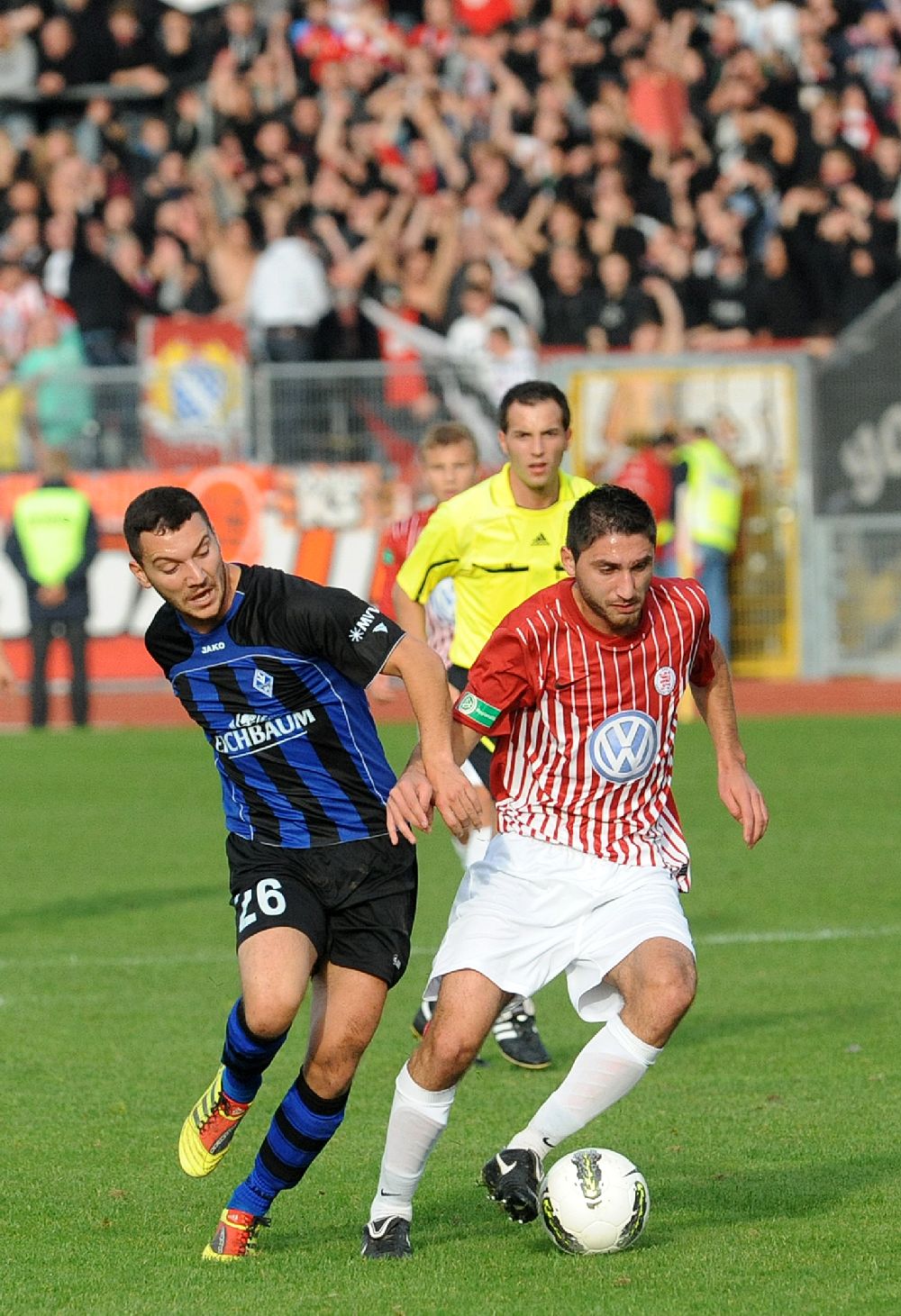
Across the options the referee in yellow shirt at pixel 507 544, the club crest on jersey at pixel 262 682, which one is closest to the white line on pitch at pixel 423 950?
the referee in yellow shirt at pixel 507 544

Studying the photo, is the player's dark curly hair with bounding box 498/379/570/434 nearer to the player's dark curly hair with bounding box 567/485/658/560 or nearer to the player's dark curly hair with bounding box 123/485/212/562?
the player's dark curly hair with bounding box 567/485/658/560

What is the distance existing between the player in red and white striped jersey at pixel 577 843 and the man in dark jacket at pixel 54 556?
13425 mm

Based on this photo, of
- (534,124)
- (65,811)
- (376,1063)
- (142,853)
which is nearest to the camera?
(376,1063)

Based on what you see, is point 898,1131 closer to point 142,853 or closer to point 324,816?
point 324,816

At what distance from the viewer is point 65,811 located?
14.8 metres

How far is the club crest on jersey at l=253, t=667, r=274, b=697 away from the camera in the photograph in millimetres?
5586

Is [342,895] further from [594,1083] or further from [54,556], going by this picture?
[54,556]

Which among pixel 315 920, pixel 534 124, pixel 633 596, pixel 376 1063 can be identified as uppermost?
pixel 534 124

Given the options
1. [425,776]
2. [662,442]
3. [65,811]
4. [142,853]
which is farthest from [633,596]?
[662,442]

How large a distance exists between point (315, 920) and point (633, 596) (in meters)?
1.12

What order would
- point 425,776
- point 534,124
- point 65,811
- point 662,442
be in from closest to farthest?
point 425,776, point 65,811, point 662,442, point 534,124

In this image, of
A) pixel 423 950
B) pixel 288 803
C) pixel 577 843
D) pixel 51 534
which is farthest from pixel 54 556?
pixel 577 843

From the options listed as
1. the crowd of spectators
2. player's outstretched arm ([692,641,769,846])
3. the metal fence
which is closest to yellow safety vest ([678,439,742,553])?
the metal fence

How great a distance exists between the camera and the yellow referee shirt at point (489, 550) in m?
8.09
